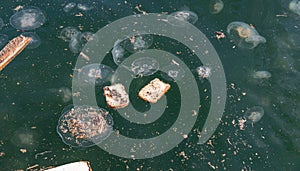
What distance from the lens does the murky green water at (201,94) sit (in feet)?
11.8

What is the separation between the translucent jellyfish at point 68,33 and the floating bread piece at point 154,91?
1.03m

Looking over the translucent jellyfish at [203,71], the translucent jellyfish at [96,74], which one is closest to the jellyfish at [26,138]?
the translucent jellyfish at [96,74]

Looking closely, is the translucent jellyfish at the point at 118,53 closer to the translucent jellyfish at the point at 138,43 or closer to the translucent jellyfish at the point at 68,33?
the translucent jellyfish at the point at 138,43

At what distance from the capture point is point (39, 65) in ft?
13.7

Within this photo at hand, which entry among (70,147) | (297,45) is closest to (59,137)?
(70,147)

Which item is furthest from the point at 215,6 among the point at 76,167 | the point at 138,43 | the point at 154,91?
the point at 76,167

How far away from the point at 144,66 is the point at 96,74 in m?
0.50

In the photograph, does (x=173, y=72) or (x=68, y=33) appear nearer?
(x=173, y=72)

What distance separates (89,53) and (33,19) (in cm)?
79

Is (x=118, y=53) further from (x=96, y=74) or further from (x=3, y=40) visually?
(x=3, y=40)

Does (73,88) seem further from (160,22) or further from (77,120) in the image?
(160,22)

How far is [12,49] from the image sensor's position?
4172 millimetres

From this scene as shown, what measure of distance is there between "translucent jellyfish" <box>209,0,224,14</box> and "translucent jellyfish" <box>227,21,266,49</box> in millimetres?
258

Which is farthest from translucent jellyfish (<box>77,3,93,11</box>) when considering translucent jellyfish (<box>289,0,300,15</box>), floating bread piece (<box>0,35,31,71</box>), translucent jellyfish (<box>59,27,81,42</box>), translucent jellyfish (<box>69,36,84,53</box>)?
translucent jellyfish (<box>289,0,300,15</box>)
